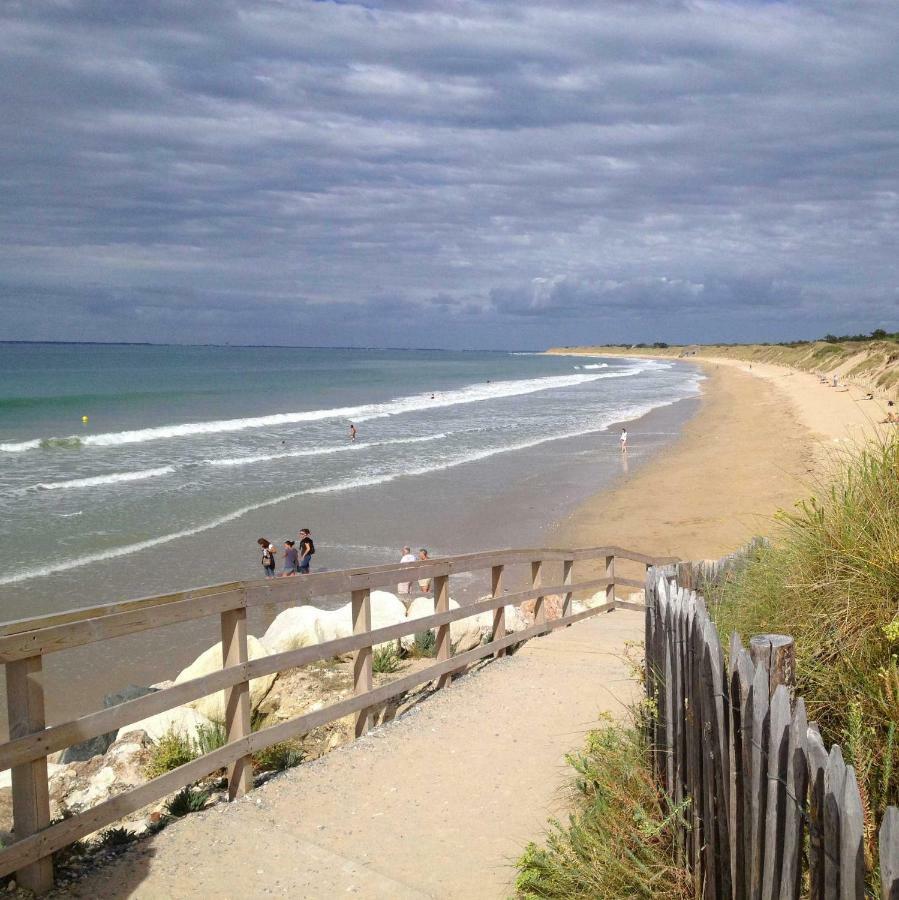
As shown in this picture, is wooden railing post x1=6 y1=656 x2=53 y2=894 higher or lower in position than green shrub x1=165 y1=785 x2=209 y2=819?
higher

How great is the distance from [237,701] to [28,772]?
1.40 m

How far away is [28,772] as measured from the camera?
3736 millimetres

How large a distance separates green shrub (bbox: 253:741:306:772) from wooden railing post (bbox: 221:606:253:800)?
29.7 inches

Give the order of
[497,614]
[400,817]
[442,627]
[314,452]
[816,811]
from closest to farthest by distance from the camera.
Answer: [816,811], [400,817], [442,627], [497,614], [314,452]

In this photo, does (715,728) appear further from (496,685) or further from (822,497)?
(496,685)

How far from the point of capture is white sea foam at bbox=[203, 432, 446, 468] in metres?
35.7

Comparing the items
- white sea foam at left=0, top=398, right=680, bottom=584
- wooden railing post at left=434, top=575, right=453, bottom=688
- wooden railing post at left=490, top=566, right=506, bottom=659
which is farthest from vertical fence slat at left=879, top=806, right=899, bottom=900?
white sea foam at left=0, top=398, right=680, bottom=584

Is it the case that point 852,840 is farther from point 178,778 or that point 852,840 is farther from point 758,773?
point 178,778

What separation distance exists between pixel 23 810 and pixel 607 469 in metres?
29.3

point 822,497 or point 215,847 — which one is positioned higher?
point 822,497

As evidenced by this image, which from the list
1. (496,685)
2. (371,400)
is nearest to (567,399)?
(371,400)

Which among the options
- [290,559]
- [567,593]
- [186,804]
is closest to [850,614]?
[186,804]

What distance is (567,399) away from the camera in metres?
71.9

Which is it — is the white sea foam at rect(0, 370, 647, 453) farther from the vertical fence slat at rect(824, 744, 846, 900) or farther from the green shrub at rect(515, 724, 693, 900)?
the vertical fence slat at rect(824, 744, 846, 900)
